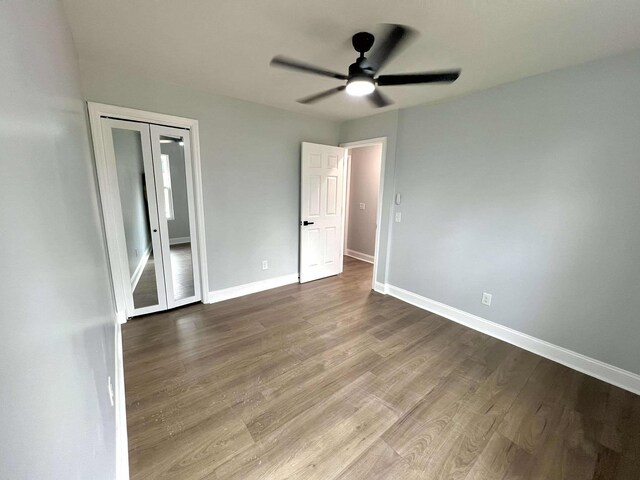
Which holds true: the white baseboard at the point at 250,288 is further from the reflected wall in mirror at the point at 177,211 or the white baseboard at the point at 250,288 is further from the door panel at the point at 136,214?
the door panel at the point at 136,214

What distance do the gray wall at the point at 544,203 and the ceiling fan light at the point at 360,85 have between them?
157cm

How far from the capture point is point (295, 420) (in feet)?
5.49

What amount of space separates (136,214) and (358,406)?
2.75 meters

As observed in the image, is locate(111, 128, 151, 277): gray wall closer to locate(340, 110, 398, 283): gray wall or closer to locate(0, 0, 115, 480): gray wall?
locate(0, 0, 115, 480): gray wall

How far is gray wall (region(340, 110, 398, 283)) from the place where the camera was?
337 centimetres

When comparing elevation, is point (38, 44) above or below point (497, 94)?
below

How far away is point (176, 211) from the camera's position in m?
2.90

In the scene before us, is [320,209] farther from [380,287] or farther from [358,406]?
[358,406]

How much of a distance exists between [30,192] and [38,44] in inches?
23.8

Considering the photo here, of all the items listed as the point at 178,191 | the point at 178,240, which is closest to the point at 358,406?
the point at 178,240

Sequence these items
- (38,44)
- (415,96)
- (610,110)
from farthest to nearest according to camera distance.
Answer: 1. (415,96)
2. (610,110)
3. (38,44)

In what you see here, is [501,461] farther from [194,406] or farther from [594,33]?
[594,33]

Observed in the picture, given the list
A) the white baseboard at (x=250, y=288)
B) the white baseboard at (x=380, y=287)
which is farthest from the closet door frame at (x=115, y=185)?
the white baseboard at (x=380, y=287)

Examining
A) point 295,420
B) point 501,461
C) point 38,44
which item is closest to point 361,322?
point 295,420
